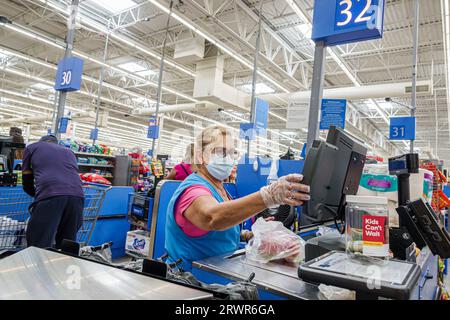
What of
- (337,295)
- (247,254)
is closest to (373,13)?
(247,254)

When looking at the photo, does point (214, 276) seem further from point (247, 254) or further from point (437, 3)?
point (437, 3)

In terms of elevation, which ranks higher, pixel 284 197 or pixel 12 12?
pixel 12 12

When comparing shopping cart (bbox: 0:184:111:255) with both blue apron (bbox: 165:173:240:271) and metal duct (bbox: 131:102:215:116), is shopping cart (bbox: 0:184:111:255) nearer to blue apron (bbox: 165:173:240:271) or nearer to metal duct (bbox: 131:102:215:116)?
blue apron (bbox: 165:173:240:271)

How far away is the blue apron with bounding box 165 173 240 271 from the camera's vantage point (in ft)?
5.00

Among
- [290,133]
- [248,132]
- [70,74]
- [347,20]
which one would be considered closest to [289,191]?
[347,20]

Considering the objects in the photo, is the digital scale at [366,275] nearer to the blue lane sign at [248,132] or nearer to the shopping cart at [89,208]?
the shopping cart at [89,208]

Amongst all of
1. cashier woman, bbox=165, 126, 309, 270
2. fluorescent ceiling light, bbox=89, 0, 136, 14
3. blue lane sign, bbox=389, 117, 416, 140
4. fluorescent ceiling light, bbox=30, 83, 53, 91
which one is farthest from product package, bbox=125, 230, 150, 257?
fluorescent ceiling light, bbox=30, 83, 53, 91

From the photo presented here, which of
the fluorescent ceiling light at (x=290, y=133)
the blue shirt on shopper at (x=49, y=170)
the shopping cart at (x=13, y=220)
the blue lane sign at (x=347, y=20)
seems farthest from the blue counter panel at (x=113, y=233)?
the fluorescent ceiling light at (x=290, y=133)

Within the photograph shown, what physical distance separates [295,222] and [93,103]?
17.2 metres

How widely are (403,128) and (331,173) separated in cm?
591

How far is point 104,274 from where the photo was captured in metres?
0.87

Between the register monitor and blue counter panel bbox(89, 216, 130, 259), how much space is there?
3.80 m

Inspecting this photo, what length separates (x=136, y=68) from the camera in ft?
40.3

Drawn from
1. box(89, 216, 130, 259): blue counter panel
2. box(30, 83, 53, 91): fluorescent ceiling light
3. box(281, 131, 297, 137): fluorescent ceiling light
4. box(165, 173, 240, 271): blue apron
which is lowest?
box(89, 216, 130, 259): blue counter panel
